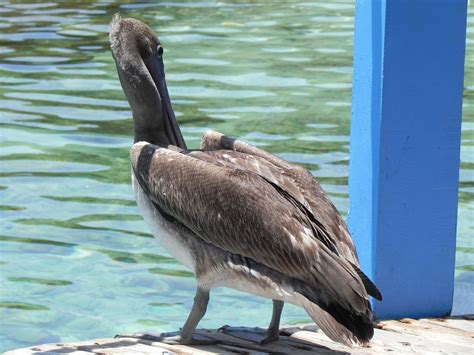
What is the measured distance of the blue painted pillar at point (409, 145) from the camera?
4293mm

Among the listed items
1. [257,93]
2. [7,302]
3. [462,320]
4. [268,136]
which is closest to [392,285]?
[462,320]

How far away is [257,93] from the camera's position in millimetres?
8984

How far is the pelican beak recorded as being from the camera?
439cm

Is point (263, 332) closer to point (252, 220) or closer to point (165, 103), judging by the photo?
point (252, 220)

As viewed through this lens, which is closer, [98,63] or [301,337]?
[301,337]

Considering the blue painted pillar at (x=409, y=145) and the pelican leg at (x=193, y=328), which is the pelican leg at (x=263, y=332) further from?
the blue painted pillar at (x=409, y=145)

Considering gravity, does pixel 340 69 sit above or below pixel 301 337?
above

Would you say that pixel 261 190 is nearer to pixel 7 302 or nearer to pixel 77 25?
pixel 7 302

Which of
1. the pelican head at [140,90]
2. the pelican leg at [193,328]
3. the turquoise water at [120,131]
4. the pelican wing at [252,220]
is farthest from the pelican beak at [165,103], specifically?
the turquoise water at [120,131]

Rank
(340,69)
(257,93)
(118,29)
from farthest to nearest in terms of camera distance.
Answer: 1. (340,69)
2. (257,93)
3. (118,29)

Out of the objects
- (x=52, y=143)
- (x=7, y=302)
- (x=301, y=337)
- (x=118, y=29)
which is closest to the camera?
(x=301, y=337)

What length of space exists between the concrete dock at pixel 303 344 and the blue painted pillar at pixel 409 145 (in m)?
0.21

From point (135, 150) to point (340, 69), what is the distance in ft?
19.1

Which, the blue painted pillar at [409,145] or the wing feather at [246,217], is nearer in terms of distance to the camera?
the wing feather at [246,217]
